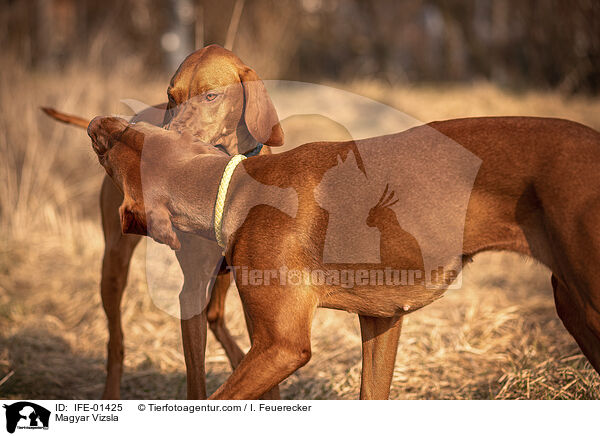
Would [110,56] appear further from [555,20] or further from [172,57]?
[555,20]

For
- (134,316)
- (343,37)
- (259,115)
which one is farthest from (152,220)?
(343,37)

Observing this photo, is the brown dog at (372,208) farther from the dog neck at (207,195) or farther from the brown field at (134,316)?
the brown field at (134,316)

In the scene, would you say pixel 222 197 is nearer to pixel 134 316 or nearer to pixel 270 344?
pixel 270 344

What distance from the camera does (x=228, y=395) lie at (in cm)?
182

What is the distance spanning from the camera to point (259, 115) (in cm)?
255

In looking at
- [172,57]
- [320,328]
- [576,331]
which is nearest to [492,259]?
[320,328]

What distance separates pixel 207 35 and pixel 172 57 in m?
0.82

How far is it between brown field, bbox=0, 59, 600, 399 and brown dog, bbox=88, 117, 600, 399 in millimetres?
1284
